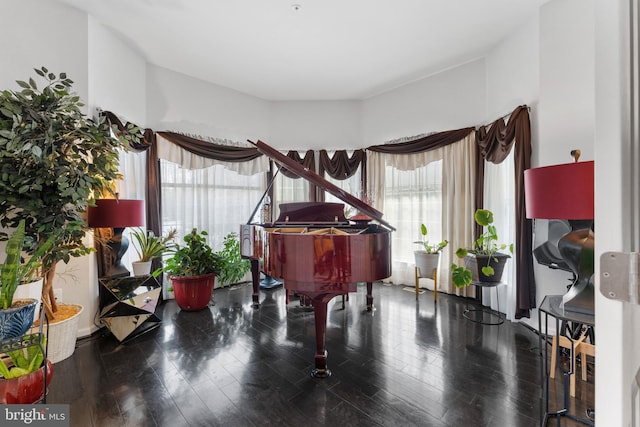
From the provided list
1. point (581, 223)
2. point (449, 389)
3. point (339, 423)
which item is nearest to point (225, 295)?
point (339, 423)

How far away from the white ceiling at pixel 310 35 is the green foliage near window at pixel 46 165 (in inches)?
52.4

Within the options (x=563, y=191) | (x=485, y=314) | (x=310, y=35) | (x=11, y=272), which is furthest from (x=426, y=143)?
(x=11, y=272)

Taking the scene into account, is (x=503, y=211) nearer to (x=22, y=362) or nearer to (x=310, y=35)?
(x=310, y=35)

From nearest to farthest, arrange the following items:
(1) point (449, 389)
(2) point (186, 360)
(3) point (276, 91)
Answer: (1) point (449, 389) → (2) point (186, 360) → (3) point (276, 91)

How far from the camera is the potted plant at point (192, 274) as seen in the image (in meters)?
3.19

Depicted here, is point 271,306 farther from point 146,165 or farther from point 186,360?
point 146,165

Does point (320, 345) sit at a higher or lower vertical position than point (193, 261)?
lower

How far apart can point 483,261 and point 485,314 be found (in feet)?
2.18

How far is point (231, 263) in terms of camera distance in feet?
12.4

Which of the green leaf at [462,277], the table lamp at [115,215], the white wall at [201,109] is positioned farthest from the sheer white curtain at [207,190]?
the green leaf at [462,277]

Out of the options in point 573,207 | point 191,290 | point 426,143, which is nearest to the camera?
point 573,207

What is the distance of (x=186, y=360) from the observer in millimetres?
2230

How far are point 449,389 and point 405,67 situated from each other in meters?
3.66

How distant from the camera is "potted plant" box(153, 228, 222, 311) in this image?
3.19m
